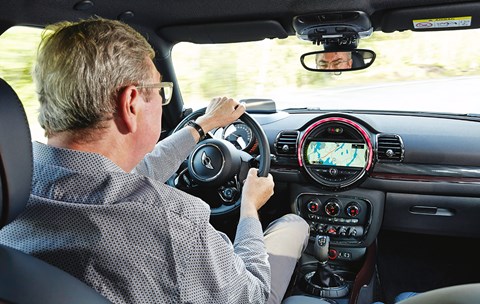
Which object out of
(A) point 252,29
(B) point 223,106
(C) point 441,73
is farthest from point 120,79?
(C) point 441,73

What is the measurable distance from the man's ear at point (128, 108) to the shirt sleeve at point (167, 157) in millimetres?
1001

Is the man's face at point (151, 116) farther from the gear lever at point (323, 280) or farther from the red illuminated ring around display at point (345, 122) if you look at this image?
the red illuminated ring around display at point (345, 122)

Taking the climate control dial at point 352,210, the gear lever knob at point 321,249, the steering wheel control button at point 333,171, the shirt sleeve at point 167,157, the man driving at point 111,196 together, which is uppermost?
the man driving at point 111,196

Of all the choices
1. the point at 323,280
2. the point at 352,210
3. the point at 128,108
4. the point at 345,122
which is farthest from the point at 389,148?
the point at 128,108

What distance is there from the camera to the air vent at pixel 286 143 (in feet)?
12.3

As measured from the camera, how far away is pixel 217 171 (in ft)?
9.93

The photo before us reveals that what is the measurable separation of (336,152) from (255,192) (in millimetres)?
1185

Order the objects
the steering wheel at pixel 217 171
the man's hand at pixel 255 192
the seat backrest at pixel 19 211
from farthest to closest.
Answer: the steering wheel at pixel 217 171
the man's hand at pixel 255 192
the seat backrest at pixel 19 211

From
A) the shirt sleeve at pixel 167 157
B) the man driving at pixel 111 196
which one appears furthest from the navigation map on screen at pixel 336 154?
the man driving at pixel 111 196

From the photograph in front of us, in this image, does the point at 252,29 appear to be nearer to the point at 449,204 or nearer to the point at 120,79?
the point at 449,204

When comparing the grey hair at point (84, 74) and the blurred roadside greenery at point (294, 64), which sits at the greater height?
the grey hair at point (84, 74)

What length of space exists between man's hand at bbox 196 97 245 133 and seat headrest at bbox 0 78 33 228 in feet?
5.02

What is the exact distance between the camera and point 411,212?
12.3 feet

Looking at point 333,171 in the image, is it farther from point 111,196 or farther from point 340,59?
point 111,196
